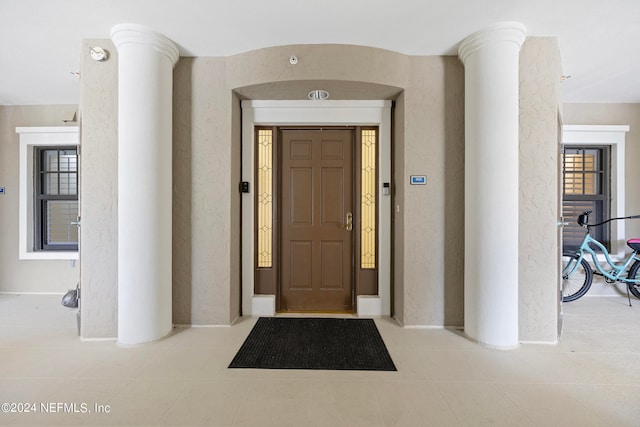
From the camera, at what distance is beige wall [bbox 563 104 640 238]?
409cm

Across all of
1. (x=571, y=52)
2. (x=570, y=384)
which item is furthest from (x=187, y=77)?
(x=570, y=384)

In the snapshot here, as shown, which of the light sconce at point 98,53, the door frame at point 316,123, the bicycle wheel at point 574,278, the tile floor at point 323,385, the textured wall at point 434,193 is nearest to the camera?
the tile floor at point 323,385

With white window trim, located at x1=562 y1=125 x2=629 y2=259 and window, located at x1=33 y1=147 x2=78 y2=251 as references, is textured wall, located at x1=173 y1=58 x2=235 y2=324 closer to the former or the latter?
window, located at x1=33 y1=147 x2=78 y2=251

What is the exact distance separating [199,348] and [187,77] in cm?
243

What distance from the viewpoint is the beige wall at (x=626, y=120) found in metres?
4.09

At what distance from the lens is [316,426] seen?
1.63 meters

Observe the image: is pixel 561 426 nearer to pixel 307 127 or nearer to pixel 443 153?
pixel 443 153

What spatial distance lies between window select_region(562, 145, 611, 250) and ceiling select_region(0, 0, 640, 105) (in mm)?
1348

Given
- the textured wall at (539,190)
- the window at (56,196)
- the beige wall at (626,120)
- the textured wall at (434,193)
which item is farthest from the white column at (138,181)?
the beige wall at (626,120)

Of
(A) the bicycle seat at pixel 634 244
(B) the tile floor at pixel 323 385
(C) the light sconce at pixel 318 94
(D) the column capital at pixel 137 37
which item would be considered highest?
(D) the column capital at pixel 137 37

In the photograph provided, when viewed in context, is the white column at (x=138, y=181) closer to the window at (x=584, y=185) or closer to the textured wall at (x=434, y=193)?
the textured wall at (x=434, y=193)

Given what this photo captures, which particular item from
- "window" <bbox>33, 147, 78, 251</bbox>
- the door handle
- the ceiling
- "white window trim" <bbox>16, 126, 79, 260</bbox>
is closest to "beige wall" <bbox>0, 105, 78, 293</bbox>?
"white window trim" <bbox>16, 126, 79, 260</bbox>

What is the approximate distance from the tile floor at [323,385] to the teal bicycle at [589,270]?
1.14m

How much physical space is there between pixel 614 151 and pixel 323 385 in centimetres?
479
